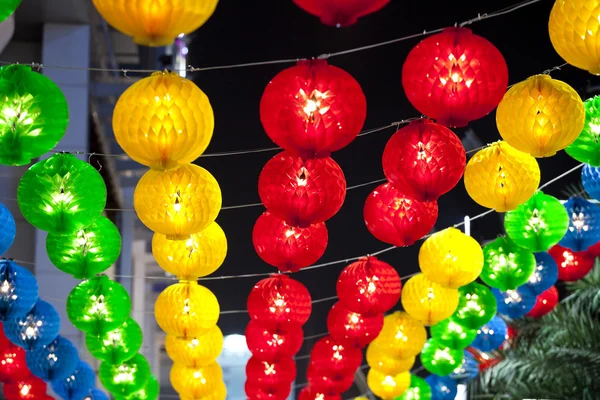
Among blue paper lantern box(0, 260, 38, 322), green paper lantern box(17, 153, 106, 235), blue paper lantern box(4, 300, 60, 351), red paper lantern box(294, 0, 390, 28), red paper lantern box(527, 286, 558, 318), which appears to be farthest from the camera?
red paper lantern box(527, 286, 558, 318)

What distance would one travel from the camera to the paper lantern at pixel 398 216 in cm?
449

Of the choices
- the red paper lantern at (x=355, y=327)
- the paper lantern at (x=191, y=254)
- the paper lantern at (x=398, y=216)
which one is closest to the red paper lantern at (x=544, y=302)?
the red paper lantern at (x=355, y=327)

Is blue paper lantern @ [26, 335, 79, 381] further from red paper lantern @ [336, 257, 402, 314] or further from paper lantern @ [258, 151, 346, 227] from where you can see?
paper lantern @ [258, 151, 346, 227]

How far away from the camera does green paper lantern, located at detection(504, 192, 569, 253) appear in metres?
5.33

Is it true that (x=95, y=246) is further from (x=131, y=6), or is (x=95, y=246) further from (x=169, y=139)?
(x=131, y=6)

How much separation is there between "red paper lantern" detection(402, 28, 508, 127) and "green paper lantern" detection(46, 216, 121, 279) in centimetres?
194

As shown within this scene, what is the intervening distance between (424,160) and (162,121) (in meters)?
1.00

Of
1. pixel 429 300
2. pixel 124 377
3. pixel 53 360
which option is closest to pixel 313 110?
pixel 429 300

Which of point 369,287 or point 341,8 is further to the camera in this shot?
point 369,287

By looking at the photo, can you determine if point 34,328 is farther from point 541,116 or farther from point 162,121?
point 541,116

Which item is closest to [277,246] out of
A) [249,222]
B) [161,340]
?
[249,222]

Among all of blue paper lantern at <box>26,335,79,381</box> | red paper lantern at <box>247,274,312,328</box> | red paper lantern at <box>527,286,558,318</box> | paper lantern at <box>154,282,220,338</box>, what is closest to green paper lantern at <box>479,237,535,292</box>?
red paper lantern at <box>247,274,312,328</box>

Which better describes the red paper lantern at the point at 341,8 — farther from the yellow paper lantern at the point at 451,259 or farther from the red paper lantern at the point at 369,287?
the red paper lantern at the point at 369,287

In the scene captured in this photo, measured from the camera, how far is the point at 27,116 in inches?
152
